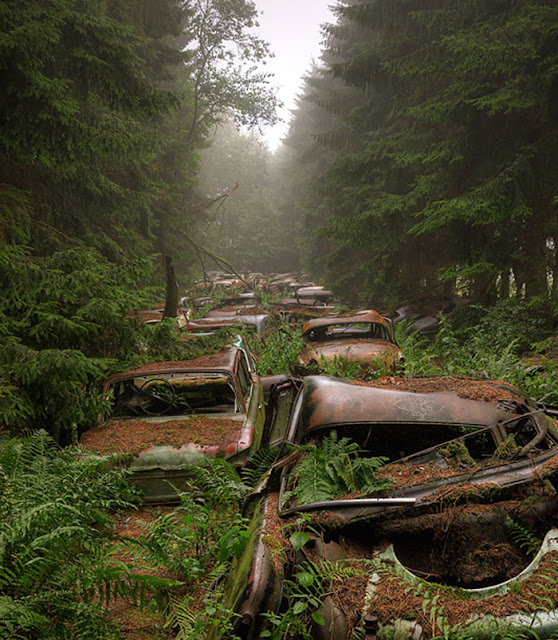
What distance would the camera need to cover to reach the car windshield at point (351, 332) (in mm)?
8508

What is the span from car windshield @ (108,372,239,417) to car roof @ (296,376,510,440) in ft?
6.44

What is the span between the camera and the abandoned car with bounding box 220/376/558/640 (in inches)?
74.5

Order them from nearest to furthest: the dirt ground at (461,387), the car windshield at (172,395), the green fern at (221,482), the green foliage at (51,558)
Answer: the green foliage at (51,558) → the dirt ground at (461,387) → the green fern at (221,482) → the car windshield at (172,395)

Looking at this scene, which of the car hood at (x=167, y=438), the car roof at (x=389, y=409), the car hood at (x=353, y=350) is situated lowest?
the car hood at (x=167, y=438)

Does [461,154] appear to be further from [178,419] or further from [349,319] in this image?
[178,419]

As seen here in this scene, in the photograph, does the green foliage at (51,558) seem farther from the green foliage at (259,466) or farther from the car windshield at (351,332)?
the car windshield at (351,332)

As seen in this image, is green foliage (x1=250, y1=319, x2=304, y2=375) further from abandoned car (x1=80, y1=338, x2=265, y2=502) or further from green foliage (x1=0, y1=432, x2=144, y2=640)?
green foliage (x1=0, y1=432, x2=144, y2=640)

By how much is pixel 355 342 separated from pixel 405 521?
5770mm

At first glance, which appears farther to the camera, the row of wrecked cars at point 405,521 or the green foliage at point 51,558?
the green foliage at point 51,558

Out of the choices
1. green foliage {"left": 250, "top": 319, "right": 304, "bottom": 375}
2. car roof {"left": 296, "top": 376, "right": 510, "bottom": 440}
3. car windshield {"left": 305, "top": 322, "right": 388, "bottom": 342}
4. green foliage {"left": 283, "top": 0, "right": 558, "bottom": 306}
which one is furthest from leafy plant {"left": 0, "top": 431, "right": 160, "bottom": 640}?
green foliage {"left": 283, "top": 0, "right": 558, "bottom": 306}

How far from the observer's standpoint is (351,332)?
29.5ft

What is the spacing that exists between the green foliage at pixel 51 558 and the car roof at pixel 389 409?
1.62 meters

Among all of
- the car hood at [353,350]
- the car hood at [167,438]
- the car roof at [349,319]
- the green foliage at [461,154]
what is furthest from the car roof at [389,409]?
the green foliage at [461,154]

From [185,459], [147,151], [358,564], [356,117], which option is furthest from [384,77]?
[358,564]
